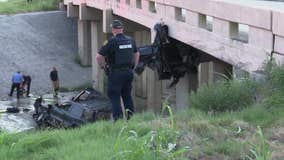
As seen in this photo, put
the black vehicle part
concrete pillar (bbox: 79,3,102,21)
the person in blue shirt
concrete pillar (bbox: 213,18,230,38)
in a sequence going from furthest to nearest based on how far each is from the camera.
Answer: concrete pillar (bbox: 79,3,102,21) < the person in blue shirt < the black vehicle part < concrete pillar (bbox: 213,18,230,38)

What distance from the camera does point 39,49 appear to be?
112 ft

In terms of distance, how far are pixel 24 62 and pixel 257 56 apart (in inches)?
911

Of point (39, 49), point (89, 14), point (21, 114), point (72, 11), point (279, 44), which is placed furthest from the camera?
point (39, 49)

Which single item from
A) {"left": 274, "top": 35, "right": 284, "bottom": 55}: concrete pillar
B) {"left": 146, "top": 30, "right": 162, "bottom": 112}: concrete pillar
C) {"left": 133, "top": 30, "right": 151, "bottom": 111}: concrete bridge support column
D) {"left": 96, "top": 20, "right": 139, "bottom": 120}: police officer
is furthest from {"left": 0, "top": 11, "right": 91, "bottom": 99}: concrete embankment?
{"left": 274, "top": 35, "right": 284, "bottom": 55}: concrete pillar

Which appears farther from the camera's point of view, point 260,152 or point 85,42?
point 85,42

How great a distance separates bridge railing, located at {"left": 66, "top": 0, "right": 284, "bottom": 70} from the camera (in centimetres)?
1002

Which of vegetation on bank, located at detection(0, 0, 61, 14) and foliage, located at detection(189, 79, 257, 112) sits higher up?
foliage, located at detection(189, 79, 257, 112)

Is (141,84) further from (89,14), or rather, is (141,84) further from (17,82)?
(17,82)

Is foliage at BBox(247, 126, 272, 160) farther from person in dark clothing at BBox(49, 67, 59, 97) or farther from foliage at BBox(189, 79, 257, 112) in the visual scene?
person in dark clothing at BBox(49, 67, 59, 97)

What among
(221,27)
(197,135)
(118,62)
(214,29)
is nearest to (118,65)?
(118,62)

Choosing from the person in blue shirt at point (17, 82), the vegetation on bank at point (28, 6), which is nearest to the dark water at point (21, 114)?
the person in blue shirt at point (17, 82)

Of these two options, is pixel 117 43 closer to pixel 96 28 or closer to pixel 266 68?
pixel 266 68

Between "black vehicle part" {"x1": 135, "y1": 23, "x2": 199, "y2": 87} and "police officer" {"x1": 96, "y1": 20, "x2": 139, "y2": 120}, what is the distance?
5609 mm

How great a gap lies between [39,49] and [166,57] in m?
18.8
